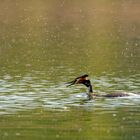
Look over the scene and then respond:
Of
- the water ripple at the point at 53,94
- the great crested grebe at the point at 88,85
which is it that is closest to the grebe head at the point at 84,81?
the great crested grebe at the point at 88,85

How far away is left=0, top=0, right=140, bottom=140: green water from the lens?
21062 millimetres

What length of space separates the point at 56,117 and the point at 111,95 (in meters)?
3.37

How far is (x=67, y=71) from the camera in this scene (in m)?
30.9

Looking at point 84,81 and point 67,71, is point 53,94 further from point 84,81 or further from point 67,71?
point 67,71

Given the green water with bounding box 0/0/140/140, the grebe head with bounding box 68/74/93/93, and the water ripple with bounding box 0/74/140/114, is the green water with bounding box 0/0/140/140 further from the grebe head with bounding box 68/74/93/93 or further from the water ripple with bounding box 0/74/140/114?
the grebe head with bounding box 68/74/93/93

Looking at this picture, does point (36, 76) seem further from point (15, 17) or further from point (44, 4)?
point (44, 4)

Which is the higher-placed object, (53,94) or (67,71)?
(67,71)

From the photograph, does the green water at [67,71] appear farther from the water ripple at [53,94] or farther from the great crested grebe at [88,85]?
the great crested grebe at [88,85]

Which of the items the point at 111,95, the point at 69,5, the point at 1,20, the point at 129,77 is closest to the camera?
the point at 111,95

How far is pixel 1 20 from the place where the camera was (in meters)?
53.3

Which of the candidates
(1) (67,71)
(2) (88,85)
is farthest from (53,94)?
(1) (67,71)

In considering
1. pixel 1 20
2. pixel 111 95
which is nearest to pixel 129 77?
pixel 111 95

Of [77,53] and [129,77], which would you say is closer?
[129,77]

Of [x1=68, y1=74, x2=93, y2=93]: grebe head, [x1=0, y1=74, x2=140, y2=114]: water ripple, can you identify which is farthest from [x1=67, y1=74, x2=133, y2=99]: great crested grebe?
[x1=0, y1=74, x2=140, y2=114]: water ripple
